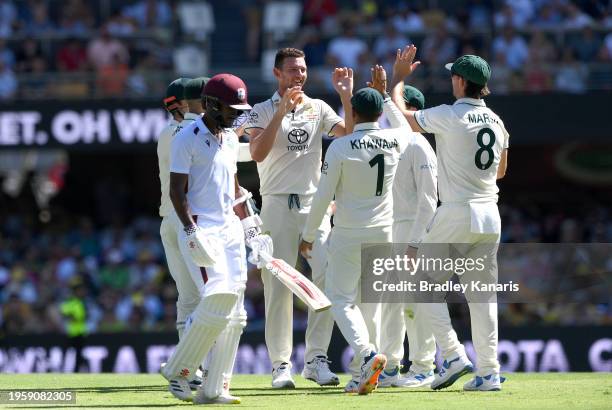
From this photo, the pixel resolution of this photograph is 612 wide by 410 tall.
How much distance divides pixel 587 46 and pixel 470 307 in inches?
387

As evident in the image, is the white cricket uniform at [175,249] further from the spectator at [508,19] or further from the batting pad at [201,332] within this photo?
the spectator at [508,19]

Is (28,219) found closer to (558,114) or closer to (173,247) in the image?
(558,114)

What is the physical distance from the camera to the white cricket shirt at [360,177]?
8.41 metres

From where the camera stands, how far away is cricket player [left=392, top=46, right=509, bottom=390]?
8.38m

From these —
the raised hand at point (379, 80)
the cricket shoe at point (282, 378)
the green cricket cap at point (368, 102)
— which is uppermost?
the raised hand at point (379, 80)

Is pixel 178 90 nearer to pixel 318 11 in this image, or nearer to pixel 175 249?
pixel 175 249

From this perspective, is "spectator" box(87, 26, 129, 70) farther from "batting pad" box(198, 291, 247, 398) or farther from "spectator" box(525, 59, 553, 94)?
"batting pad" box(198, 291, 247, 398)

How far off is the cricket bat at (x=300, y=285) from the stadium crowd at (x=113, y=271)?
756 centimetres

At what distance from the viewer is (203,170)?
25.4 ft

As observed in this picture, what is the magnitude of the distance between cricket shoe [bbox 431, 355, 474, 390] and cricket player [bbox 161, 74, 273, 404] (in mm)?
1537

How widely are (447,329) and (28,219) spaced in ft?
44.2

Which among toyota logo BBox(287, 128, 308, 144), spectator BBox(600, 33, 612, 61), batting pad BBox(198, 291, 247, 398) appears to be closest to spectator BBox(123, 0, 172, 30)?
spectator BBox(600, 33, 612, 61)

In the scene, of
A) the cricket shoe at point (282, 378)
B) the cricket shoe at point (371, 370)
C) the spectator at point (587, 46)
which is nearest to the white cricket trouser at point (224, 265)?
the cricket shoe at point (371, 370)

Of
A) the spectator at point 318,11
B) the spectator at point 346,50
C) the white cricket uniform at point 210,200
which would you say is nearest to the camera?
the white cricket uniform at point 210,200
